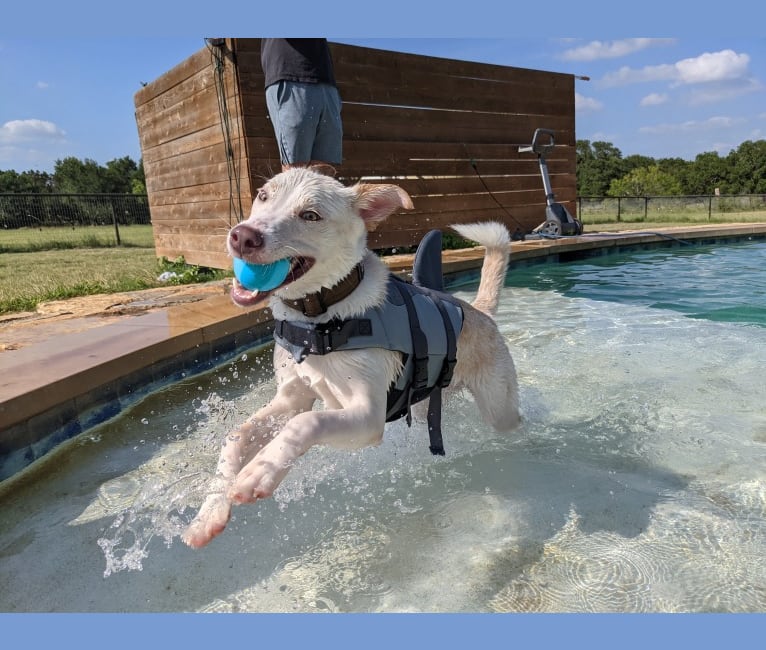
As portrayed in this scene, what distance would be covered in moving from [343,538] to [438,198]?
9.28 metres

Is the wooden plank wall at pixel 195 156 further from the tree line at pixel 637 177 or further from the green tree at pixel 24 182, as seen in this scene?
the tree line at pixel 637 177

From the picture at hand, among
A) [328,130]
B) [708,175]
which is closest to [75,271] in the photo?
[328,130]

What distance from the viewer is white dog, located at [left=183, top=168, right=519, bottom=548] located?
6.26ft

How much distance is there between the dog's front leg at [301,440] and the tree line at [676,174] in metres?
67.0

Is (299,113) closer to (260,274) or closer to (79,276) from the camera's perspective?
(260,274)

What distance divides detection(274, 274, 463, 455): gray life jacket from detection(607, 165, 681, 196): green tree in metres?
67.3

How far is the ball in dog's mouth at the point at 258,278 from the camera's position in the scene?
1958 mm

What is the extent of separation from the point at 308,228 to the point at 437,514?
1433 mm

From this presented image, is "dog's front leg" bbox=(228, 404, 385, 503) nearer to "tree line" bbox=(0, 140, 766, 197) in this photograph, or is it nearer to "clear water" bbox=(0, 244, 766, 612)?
"clear water" bbox=(0, 244, 766, 612)

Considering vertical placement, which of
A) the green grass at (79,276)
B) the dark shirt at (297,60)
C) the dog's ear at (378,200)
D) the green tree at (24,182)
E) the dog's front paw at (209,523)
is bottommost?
the dog's front paw at (209,523)

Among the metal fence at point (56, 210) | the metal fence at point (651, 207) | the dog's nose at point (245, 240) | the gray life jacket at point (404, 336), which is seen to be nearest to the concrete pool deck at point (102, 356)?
the gray life jacket at point (404, 336)

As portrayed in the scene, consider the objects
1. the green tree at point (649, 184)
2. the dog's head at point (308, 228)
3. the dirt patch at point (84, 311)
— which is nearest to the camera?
the dog's head at point (308, 228)

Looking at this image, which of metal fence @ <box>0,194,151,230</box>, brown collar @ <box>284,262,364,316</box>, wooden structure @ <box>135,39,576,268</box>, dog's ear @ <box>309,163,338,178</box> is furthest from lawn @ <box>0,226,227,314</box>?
brown collar @ <box>284,262,364,316</box>

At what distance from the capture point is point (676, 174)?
2687 inches
